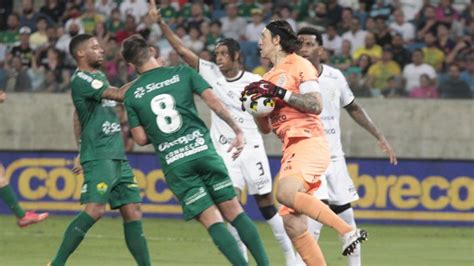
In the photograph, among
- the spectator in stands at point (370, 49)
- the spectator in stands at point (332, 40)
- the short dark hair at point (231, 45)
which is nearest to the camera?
the short dark hair at point (231, 45)

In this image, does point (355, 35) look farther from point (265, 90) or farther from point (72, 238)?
point (265, 90)

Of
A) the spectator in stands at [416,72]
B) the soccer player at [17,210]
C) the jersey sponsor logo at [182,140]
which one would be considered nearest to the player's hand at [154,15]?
the jersey sponsor logo at [182,140]

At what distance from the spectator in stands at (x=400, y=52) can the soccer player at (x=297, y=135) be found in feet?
33.7

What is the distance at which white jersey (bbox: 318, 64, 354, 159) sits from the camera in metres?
12.8

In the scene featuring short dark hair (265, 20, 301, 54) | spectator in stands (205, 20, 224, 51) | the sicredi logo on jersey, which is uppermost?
short dark hair (265, 20, 301, 54)

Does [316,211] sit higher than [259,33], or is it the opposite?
[316,211]

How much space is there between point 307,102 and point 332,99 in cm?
237

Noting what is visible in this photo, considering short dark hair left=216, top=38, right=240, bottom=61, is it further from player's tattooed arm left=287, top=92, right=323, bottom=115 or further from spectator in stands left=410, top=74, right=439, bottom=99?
spectator in stands left=410, top=74, right=439, bottom=99

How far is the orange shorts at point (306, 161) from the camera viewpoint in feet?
34.6

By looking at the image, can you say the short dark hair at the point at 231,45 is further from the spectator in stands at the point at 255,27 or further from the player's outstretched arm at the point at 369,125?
the spectator in stands at the point at 255,27

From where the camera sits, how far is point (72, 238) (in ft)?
37.9

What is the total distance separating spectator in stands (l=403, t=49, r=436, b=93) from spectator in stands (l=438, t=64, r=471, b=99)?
0.77 feet

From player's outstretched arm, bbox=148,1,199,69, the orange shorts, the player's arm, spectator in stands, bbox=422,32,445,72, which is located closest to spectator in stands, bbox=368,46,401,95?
spectator in stands, bbox=422,32,445,72

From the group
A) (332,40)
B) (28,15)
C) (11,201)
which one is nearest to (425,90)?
(332,40)
